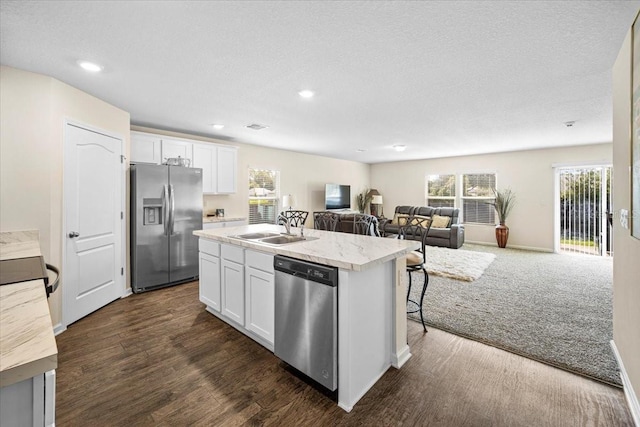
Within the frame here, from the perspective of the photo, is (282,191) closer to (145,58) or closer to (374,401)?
(145,58)

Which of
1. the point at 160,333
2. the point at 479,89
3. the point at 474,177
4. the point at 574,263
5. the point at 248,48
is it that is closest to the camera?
the point at 248,48

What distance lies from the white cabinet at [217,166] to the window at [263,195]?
Answer: 77cm

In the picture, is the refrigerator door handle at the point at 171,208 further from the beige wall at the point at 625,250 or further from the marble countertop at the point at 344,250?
the beige wall at the point at 625,250

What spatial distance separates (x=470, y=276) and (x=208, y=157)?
480 centimetres

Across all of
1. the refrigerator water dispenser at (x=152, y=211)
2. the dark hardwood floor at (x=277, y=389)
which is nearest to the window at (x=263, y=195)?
the refrigerator water dispenser at (x=152, y=211)

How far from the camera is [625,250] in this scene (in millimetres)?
1868

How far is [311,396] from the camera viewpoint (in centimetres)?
185

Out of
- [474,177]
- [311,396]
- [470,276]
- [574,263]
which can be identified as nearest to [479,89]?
[470,276]

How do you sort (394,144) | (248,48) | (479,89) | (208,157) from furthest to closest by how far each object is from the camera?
(394,144) < (208,157) < (479,89) < (248,48)

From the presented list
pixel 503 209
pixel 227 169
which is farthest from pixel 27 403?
pixel 503 209

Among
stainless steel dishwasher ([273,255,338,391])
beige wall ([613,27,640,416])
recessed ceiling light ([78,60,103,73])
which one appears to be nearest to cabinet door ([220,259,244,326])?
stainless steel dishwasher ([273,255,338,391])

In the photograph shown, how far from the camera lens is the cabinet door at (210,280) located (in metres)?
2.91

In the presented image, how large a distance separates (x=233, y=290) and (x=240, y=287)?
5.8 inches

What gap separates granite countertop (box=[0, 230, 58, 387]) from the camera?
24.7 inches
